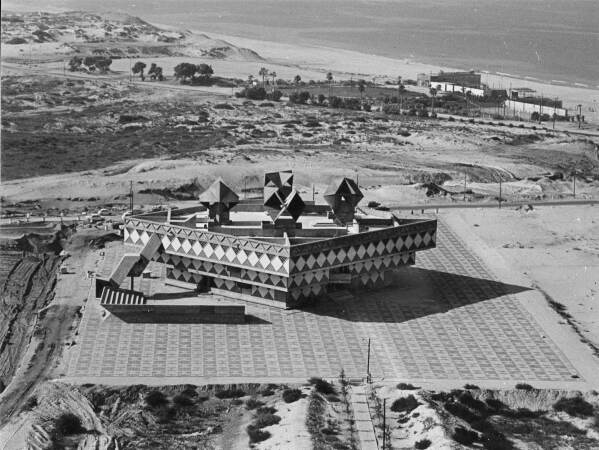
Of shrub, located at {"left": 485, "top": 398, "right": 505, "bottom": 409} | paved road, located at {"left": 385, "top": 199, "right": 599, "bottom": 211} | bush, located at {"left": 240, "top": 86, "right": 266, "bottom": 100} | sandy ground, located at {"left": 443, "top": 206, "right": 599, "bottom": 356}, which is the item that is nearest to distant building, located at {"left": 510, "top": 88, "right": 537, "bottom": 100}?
bush, located at {"left": 240, "top": 86, "right": 266, "bottom": 100}

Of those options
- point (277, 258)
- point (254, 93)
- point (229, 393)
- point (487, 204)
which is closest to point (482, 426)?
point (229, 393)

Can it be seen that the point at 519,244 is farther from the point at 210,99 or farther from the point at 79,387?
the point at 210,99

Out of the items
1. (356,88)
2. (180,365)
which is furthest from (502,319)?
(356,88)

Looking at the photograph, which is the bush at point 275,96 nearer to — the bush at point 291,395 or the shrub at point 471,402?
the bush at point 291,395

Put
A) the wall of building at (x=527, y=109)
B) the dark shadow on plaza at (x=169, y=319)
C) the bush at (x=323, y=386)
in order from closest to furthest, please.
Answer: the bush at (x=323, y=386), the dark shadow on plaza at (x=169, y=319), the wall of building at (x=527, y=109)

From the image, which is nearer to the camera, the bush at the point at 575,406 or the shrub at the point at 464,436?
the shrub at the point at 464,436

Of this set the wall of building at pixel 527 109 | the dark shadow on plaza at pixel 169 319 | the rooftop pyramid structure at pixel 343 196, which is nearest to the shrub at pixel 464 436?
the dark shadow on plaza at pixel 169 319
